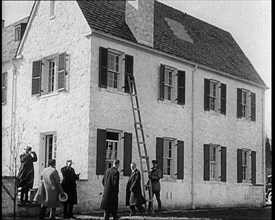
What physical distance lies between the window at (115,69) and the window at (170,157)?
184cm

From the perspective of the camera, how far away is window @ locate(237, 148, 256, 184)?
13.9 metres

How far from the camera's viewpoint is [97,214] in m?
12.3

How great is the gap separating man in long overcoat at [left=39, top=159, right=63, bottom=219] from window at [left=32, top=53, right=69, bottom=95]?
168 cm

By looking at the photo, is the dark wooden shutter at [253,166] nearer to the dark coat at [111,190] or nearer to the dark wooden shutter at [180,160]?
the dark wooden shutter at [180,160]

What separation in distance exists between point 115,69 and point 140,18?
134cm

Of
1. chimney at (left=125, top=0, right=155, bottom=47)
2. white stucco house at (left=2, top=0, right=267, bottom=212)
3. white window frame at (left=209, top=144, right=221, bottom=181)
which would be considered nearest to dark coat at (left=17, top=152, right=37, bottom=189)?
white stucco house at (left=2, top=0, right=267, bottom=212)

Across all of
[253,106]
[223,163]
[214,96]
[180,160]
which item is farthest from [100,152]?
[214,96]

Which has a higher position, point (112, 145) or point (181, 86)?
point (181, 86)

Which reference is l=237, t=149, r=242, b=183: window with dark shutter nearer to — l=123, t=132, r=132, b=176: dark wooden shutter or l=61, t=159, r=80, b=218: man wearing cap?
l=123, t=132, r=132, b=176: dark wooden shutter

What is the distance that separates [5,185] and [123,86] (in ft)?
15.4

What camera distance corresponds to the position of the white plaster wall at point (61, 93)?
10.9m

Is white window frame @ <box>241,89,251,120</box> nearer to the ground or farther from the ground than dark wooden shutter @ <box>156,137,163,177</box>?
farther from the ground

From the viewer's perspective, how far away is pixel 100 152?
42.2 feet

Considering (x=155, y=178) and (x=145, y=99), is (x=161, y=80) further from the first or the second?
(x=155, y=178)
